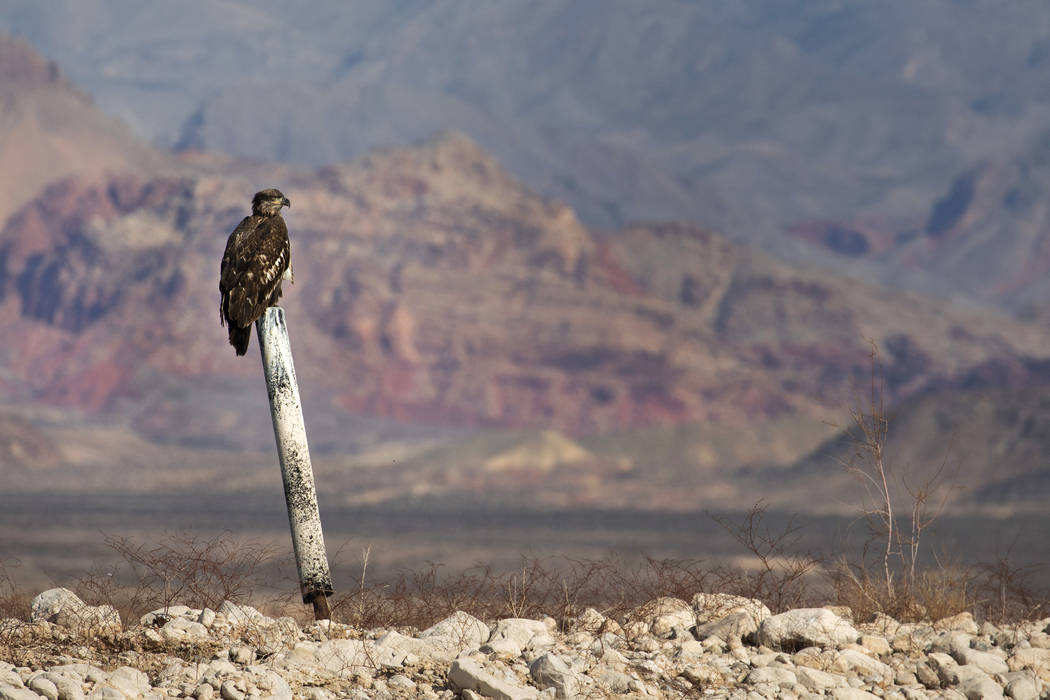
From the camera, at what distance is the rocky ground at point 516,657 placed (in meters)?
7.81

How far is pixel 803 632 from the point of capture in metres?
9.38

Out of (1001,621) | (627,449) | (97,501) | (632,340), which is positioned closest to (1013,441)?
(627,449)

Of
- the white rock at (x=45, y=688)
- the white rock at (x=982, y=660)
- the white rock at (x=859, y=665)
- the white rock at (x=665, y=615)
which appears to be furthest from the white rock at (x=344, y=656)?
the white rock at (x=982, y=660)

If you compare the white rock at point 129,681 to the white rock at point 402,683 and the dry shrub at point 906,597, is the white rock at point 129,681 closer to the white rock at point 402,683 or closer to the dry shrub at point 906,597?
the white rock at point 402,683

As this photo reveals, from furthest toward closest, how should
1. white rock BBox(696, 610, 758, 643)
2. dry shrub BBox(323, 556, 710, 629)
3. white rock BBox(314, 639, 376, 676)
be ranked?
dry shrub BBox(323, 556, 710, 629) < white rock BBox(696, 610, 758, 643) < white rock BBox(314, 639, 376, 676)

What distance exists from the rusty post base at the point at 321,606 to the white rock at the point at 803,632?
2829 millimetres

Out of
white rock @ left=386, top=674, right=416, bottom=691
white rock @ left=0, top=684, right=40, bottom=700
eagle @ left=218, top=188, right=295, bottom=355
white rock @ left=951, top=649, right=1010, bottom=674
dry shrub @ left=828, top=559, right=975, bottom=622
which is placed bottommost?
white rock @ left=0, top=684, right=40, bottom=700

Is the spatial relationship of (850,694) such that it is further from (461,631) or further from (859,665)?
(461,631)

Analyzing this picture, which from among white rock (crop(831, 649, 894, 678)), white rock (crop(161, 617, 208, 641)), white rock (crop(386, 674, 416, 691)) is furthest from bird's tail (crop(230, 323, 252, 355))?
white rock (crop(831, 649, 894, 678))

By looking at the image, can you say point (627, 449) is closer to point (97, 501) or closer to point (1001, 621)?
point (97, 501)

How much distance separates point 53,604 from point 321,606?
168 centimetres

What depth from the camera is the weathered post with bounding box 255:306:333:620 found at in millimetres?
9273

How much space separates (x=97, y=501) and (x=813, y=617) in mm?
127921

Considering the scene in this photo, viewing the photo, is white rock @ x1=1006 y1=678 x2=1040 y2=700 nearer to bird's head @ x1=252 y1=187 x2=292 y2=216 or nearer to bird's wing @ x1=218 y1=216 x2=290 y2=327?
bird's wing @ x1=218 y1=216 x2=290 y2=327
